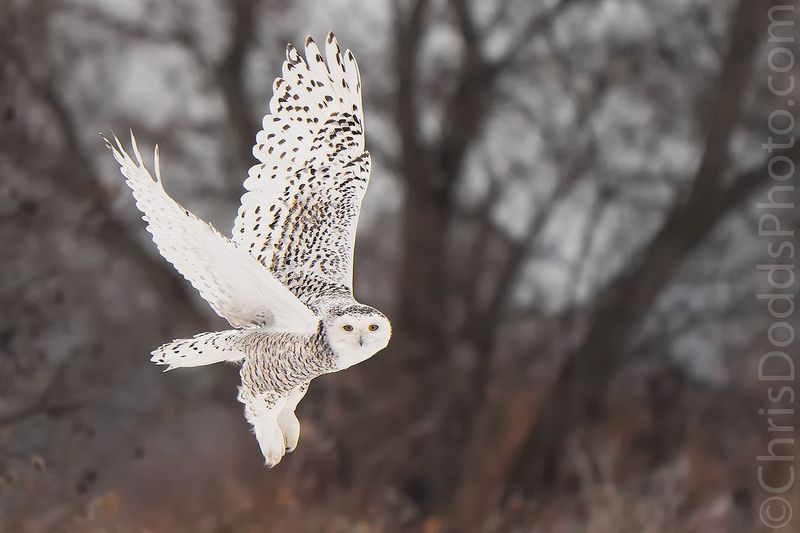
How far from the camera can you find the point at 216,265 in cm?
98

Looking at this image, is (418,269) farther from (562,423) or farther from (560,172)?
(562,423)

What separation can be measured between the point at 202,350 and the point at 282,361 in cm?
9

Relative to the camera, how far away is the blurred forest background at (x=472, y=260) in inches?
108

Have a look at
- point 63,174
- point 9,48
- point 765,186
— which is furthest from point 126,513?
point 765,186

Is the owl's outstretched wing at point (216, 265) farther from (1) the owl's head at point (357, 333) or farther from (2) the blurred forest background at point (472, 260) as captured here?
(2) the blurred forest background at point (472, 260)

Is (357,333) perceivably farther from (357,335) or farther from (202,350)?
(202,350)

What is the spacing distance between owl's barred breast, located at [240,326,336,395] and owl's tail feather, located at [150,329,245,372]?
0.01 meters

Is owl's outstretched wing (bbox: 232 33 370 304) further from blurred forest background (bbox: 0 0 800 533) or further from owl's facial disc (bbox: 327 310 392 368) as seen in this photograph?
blurred forest background (bbox: 0 0 800 533)

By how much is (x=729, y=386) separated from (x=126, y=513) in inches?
73.2

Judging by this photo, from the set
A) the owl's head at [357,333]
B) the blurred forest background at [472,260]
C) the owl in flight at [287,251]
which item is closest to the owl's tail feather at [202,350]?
the owl in flight at [287,251]

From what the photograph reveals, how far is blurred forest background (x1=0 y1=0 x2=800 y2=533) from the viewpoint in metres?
2.74

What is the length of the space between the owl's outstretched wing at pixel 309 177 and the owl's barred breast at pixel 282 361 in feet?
0.23

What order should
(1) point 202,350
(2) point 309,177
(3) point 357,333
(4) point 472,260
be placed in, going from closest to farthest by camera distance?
(3) point 357,333 → (1) point 202,350 → (2) point 309,177 → (4) point 472,260

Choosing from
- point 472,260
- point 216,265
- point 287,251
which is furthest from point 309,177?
point 472,260
